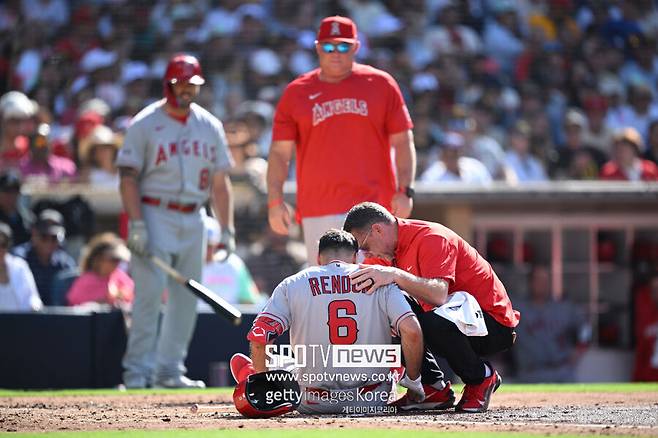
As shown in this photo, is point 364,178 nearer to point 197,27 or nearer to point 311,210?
point 311,210

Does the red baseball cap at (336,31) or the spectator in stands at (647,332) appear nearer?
the red baseball cap at (336,31)

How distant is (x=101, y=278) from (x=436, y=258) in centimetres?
518

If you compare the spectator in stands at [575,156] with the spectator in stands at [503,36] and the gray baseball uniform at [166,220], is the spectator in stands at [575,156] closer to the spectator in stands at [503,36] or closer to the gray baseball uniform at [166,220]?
the spectator in stands at [503,36]

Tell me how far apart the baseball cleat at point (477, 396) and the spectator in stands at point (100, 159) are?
6.67m

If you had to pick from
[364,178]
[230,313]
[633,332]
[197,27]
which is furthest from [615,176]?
[230,313]

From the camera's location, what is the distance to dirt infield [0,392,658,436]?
233 inches

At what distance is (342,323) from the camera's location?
6.43 metres

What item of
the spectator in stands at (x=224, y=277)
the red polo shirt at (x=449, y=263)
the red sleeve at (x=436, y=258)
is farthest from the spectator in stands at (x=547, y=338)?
the red sleeve at (x=436, y=258)

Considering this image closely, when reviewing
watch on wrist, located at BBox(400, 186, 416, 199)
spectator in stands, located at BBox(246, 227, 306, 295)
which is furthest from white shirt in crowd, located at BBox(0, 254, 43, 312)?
watch on wrist, located at BBox(400, 186, 416, 199)

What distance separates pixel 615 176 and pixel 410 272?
8.05 metres

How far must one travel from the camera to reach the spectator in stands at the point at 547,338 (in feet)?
43.0

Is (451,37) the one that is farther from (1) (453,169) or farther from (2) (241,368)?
(2) (241,368)

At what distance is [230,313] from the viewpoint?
26.2 feet

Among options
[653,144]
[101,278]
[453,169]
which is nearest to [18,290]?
[101,278]
